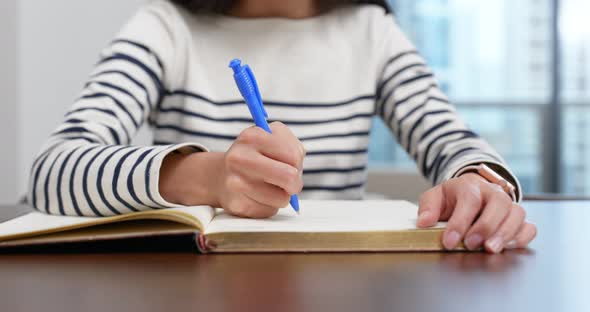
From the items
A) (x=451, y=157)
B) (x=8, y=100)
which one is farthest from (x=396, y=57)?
(x=8, y=100)

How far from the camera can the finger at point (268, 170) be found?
51 cm

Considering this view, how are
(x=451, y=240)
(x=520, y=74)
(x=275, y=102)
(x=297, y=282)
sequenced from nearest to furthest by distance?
(x=297, y=282)
(x=451, y=240)
(x=275, y=102)
(x=520, y=74)

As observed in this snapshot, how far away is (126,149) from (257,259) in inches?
9.7

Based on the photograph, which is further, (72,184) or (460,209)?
(72,184)

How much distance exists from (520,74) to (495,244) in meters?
3.17

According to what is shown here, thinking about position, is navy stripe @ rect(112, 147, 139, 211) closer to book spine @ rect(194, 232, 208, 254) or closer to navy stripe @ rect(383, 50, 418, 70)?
book spine @ rect(194, 232, 208, 254)

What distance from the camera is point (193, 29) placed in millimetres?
1013

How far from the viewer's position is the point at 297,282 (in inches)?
14.4

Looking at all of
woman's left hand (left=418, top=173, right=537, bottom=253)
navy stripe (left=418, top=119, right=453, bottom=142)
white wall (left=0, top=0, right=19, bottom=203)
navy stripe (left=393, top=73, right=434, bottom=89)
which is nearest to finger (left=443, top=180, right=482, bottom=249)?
woman's left hand (left=418, top=173, right=537, bottom=253)

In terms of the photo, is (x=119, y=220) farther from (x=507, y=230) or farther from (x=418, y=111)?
(x=418, y=111)

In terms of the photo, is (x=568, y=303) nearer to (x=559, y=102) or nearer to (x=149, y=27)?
(x=149, y=27)

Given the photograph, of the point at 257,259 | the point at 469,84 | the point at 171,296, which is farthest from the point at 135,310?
the point at 469,84

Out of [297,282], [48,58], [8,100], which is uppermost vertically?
[48,58]

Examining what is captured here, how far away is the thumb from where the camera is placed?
1.62ft
